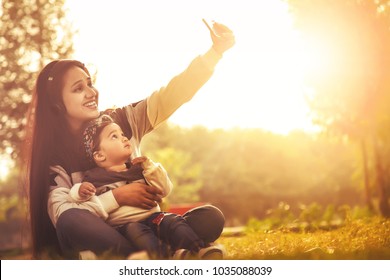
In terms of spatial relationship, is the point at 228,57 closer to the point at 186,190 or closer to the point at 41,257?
the point at 41,257

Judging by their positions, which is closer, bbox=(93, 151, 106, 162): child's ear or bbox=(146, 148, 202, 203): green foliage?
bbox=(93, 151, 106, 162): child's ear

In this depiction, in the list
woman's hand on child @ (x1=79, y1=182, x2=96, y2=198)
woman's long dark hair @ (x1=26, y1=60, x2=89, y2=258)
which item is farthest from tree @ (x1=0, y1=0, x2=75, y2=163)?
woman's hand on child @ (x1=79, y1=182, x2=96, y2=198)

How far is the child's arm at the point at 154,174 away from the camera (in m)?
3.13

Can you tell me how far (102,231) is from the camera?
3049mm

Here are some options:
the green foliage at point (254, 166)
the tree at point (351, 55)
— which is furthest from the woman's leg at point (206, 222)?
the green foliage at point (254, 166)

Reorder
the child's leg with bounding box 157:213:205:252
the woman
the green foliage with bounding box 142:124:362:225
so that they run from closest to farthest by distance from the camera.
Answer: 1. the child's leg with bounding box 157:213:205:252
2. the woman
3. the green foliage with bounding box 142:124:362:225

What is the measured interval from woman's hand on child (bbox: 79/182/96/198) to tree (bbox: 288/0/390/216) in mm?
2685

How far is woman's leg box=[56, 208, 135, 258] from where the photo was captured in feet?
9.98

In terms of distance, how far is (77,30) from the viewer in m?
5.07

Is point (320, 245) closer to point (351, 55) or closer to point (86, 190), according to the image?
point (86, 190)

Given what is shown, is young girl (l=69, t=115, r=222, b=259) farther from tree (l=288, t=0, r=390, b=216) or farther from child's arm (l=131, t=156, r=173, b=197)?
tree (l=288, t=0, r=390, b=216)

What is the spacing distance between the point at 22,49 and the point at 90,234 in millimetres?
2776

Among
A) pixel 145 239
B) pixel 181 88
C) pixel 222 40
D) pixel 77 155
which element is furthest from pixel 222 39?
pixel 145 239
